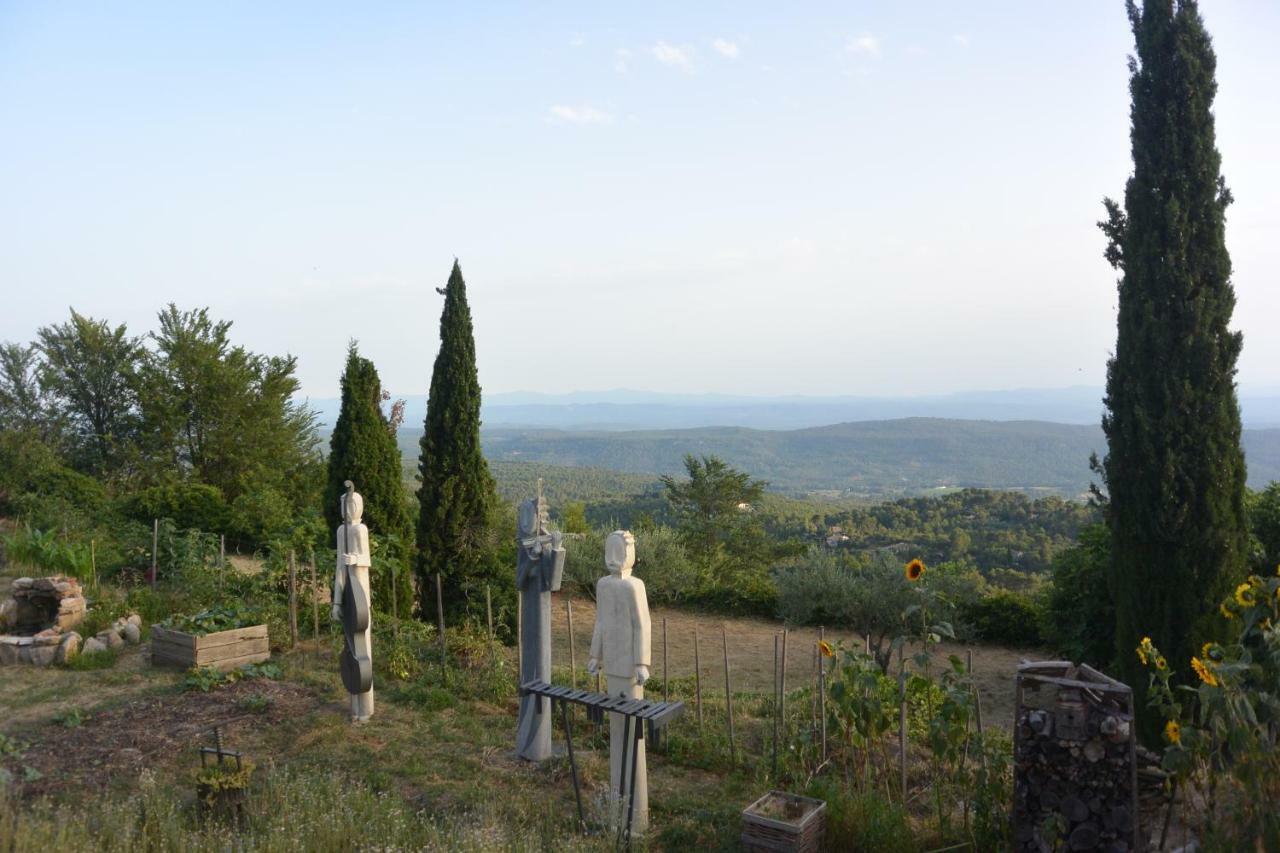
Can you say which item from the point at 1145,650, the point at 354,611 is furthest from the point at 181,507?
the point at 1145,650

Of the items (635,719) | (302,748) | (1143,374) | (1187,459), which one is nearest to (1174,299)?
(1143,374)

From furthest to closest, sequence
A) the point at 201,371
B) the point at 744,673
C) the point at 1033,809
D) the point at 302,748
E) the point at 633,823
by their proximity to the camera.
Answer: the point at 201,371 < the point at 744,673 < the point at 302,748 < the point at 633,823 < the point at 1033,809

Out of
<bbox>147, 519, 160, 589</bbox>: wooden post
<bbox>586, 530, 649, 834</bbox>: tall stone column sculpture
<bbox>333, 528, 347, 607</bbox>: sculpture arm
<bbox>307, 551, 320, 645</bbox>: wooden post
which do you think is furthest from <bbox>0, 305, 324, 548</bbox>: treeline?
<bbox>586, 530, 649, 834</bbox>: tall stone column sculpture

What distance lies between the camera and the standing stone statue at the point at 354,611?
7973mm

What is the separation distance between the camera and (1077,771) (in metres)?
4.84

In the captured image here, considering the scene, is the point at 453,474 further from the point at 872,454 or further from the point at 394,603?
the point at 872,454

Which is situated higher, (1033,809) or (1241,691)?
(1241,691)

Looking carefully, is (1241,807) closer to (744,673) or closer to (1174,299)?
(1174,299)

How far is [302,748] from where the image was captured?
732 cm

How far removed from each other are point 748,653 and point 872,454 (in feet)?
292

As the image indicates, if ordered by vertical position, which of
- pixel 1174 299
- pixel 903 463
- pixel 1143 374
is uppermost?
pixel 1174 299

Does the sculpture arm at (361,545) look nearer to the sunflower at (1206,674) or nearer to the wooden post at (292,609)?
the wooden post at (292,609)

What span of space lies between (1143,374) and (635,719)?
5.84m

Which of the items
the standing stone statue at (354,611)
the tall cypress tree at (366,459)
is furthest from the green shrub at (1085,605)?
the tall cypress tree at (366,459)
